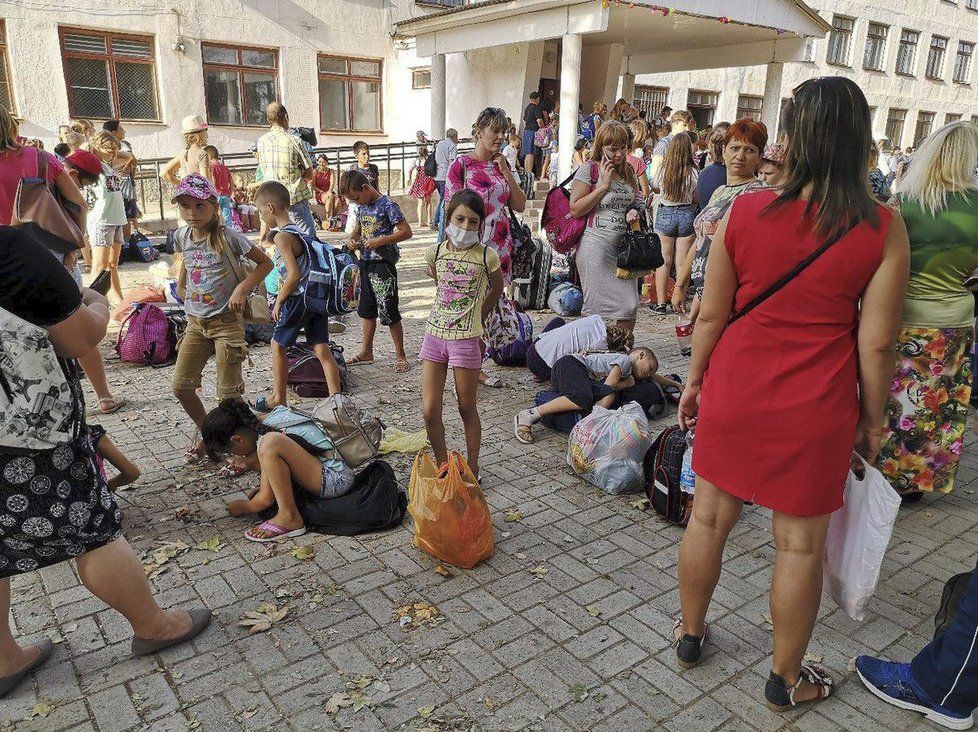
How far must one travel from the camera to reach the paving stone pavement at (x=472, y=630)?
2596mm

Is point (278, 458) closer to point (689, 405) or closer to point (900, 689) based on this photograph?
point (689, 405)

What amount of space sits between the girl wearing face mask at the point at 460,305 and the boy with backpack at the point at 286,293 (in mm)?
1431

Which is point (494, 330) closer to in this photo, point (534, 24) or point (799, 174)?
point (799, 174)

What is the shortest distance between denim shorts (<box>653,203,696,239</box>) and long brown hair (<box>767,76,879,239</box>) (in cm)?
627

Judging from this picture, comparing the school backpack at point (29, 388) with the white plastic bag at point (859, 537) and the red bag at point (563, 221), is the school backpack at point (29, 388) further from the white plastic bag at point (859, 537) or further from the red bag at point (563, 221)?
the red bag at point (563, 221)

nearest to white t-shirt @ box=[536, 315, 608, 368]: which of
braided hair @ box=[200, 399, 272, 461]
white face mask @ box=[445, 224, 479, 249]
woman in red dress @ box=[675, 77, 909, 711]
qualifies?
white face mask @ box=[445, 224, 479, 249]

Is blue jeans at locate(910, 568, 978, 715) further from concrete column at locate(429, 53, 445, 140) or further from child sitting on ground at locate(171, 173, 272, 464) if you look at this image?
concrete column at locate(429, 53, 445, 140)

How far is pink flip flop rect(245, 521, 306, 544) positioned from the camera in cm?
367

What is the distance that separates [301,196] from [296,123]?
11.4 metres

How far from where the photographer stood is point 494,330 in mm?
6453

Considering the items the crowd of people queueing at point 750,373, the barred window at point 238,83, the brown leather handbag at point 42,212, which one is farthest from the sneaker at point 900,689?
the barred window at point 238,83

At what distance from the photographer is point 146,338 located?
249 inches

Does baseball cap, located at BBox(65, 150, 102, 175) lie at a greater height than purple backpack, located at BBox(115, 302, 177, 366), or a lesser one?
greater

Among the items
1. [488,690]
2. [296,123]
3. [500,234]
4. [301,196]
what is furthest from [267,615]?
[296,123]
